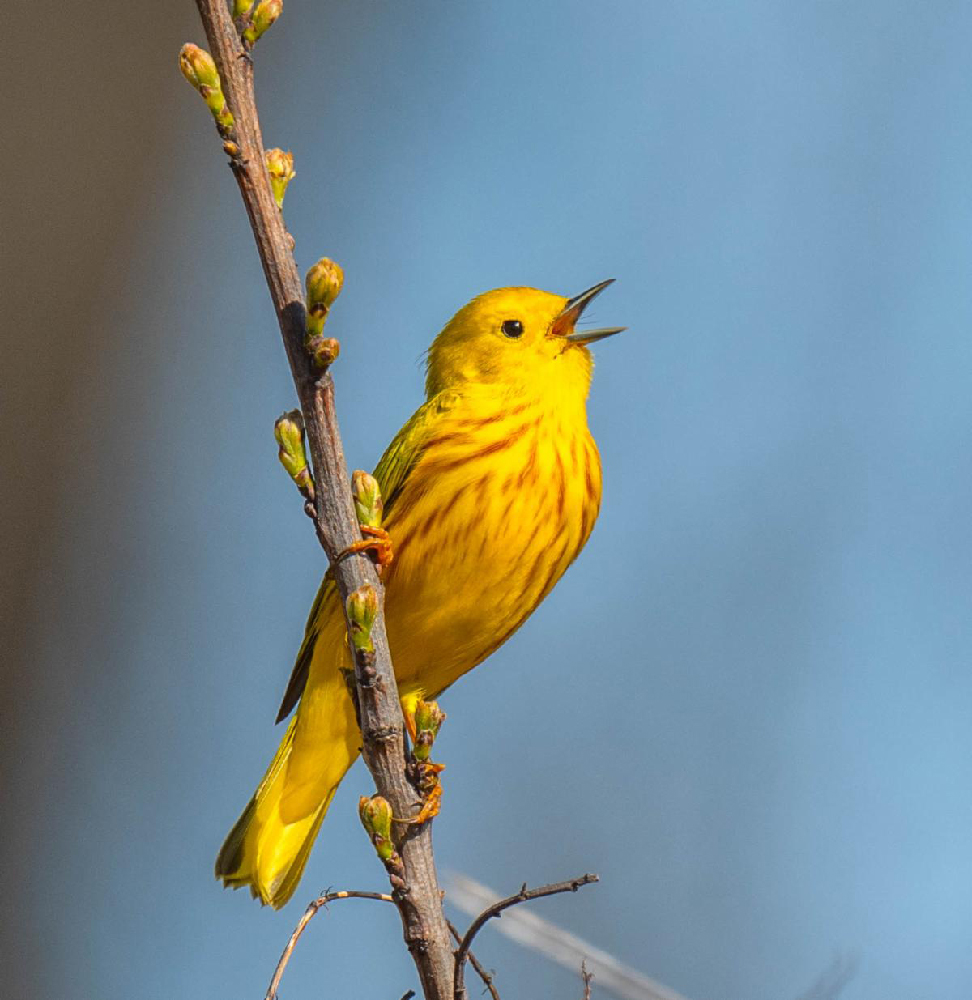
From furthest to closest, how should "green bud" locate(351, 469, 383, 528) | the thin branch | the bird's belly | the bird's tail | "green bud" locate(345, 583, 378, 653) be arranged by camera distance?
the bird's tail → the bird's belly → "green bud" locate(351, 469, 383, 528) → "green bud" locate(345, 583, 378, 653) → the thin branch

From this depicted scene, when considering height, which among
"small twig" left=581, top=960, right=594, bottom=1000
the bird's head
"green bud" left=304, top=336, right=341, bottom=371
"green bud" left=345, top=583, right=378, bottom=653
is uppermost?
the bird's head

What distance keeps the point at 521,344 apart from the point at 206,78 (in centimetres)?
216

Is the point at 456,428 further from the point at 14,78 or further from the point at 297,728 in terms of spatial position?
the point at 14,78

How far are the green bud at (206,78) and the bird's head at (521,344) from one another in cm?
192

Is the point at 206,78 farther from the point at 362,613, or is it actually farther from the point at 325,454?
the point at 362,613

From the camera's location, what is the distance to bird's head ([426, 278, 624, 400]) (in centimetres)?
426

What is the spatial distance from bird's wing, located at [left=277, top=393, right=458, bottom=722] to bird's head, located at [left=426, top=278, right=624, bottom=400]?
0.29 meters

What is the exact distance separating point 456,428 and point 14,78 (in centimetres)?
242

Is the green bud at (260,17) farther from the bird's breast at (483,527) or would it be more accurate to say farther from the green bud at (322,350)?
the bird's breast at (483,527)

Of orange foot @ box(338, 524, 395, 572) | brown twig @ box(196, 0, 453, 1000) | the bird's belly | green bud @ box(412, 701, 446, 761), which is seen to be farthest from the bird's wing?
brown twig @ box(196, 0, 453, 1000)

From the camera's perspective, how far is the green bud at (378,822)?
2.43 metres

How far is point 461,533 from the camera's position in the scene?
372cm

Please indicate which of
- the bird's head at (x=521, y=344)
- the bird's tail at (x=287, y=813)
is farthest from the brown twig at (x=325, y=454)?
the bird's head at (x=521, y=344)

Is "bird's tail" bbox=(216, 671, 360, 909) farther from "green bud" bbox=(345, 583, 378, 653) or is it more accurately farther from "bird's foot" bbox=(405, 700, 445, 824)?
"green bud" bbox=(345, 583, 378, 653)
